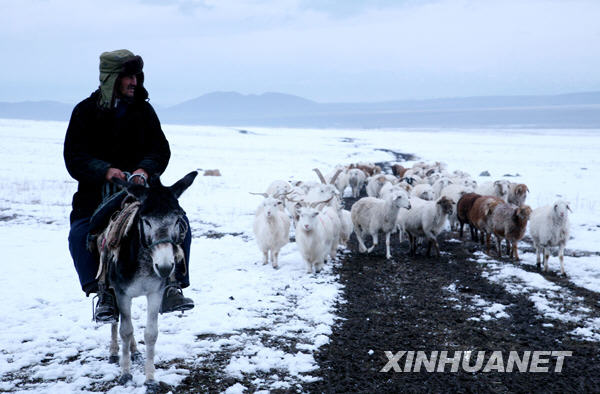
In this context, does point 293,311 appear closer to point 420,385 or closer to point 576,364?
point 420,385

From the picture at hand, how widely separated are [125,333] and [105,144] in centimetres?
173

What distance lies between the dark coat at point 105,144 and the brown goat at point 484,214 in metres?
8.94

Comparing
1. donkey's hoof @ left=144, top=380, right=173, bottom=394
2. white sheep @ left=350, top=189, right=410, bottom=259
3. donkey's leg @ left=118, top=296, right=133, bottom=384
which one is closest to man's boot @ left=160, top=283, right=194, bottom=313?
donkey's leg @ left=118, top=296, right=133, bottom=384

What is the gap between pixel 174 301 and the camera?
13.5 ft

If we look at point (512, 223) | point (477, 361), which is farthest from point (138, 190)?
point (512, 223)

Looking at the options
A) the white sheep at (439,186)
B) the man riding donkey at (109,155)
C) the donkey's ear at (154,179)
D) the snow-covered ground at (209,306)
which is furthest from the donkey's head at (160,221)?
the white sheep at (439,186)

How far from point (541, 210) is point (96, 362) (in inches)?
364

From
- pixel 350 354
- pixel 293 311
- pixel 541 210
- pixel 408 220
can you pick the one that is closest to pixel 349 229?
pixel 408 220

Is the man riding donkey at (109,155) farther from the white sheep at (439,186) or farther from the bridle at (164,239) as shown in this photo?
the white sheep at (439,186)

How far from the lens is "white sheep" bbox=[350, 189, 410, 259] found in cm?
1099

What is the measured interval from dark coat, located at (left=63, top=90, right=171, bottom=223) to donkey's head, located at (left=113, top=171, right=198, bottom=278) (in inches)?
25.6

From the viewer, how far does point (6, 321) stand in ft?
Result: 19.6

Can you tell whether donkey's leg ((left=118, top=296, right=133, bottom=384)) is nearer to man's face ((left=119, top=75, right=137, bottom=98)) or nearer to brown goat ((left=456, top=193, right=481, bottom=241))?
man's face ((left=119, top=75, right=137, bottom=98))

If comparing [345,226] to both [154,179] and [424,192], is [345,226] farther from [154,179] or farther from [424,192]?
[154,179]
